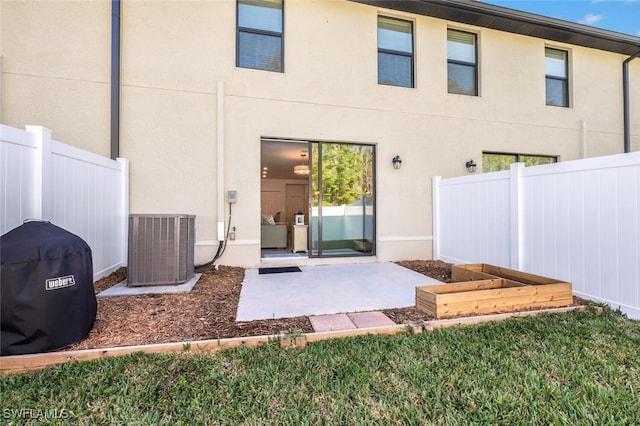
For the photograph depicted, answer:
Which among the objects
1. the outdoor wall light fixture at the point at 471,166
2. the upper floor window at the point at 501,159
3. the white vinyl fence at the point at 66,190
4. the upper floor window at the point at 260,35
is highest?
the upper floor window at the point at 260,35

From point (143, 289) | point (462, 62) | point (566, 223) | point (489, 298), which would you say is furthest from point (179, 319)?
point (462, 62)

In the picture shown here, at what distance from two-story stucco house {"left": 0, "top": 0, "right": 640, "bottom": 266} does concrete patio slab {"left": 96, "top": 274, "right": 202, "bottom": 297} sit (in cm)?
123

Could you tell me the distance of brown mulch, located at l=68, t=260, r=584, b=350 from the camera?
251 centimetres

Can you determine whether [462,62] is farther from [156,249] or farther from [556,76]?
[156,249]

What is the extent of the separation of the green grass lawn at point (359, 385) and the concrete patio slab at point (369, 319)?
253 mm

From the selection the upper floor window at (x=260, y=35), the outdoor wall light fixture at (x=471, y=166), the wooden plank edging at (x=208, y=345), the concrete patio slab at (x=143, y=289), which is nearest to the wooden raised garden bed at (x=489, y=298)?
the wooden plank edging at (x=208, y=345)

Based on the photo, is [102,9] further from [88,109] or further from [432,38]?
[432,38]

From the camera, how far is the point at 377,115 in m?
6.11

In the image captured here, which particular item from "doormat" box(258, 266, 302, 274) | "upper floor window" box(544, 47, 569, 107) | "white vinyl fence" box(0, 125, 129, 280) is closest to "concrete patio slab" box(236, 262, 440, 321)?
"doormat" box(258, 266, 302, 274)

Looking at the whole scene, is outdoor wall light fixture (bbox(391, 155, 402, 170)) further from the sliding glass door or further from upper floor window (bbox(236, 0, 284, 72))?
upper floor window (bbox(236, 0, 284, 72))

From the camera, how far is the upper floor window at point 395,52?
6270mm

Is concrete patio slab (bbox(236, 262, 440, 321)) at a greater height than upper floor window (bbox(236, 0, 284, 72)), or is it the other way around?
upper floor window (bbox(236, 0, 284, 72))

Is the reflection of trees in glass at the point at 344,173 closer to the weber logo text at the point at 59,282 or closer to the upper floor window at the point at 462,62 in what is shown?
the upper floor window at the point at 462,62

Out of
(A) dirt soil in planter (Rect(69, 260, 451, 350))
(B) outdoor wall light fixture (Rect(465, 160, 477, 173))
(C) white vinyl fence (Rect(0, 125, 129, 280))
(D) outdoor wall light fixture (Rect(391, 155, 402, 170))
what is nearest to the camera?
(A) dirt soil in planter (Rect(69, 260, 451, 350))
